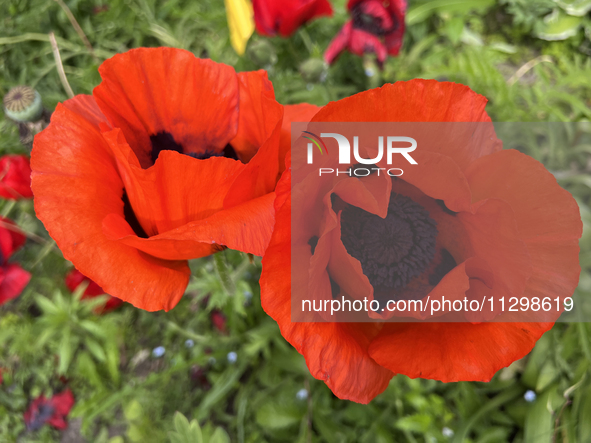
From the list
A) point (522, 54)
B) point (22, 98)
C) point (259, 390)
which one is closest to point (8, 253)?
point (22, 98)

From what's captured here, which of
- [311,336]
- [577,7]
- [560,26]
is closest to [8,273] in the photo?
[311,336]

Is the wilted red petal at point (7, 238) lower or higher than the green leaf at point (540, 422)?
higher

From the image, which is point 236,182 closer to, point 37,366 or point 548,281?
point 548,281

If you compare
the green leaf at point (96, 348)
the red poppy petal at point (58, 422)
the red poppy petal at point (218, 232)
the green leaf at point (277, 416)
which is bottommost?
the red poppy petal at point (58, 422)

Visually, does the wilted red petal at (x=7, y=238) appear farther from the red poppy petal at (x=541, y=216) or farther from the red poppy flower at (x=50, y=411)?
the red poppy petal at (x=541, y=216)

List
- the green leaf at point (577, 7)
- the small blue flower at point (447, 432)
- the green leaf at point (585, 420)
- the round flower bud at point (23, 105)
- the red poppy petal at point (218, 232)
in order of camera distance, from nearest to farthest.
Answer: the red poppy petal at point (218, 232), the round flower bud at point (23, 105), the green leaf at point (585, 420), the small blue flower at point (447, 432), the green leaf at point (577, 7)

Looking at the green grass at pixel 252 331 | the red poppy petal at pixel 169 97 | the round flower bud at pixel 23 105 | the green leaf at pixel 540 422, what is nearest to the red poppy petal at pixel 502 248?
the red poppy petal at pixel 169 97
